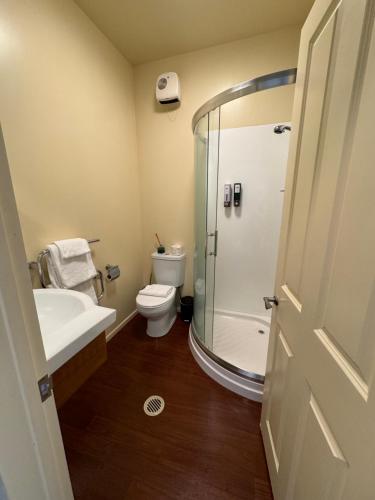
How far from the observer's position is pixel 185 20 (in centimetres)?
164

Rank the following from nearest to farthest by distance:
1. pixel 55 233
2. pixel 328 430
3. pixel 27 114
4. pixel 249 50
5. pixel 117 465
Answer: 1. pixel 328 430
2. pixel 117 465
3. pixel 27 114
4. pixel 55 233
5. pixel 249 50

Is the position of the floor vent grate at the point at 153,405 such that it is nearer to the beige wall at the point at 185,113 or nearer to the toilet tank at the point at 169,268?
the toilet tank at the point at 169,268

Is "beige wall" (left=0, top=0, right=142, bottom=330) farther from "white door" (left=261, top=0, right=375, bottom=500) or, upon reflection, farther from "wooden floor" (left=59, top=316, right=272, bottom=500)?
"white door" (left=261, top=0, right=375, bottom=500)

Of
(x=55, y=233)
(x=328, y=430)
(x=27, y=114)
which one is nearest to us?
(x=328, y=430)

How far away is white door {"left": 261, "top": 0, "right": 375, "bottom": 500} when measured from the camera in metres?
0.46

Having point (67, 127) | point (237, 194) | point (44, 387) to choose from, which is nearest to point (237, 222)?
point (237, 194)

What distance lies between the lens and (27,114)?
1275 millimetres

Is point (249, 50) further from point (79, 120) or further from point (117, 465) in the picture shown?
point (117, 465)

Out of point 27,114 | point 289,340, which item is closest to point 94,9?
point 27,114

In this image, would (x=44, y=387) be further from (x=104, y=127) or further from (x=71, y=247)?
(x=104, y=127)

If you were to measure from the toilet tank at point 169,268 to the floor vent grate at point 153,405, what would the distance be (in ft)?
3.60

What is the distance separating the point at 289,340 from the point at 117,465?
1.14m

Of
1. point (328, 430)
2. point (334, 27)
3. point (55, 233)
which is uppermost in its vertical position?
point (334, 27)

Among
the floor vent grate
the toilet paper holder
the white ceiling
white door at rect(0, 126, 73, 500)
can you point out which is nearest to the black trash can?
the toilet paper holder
